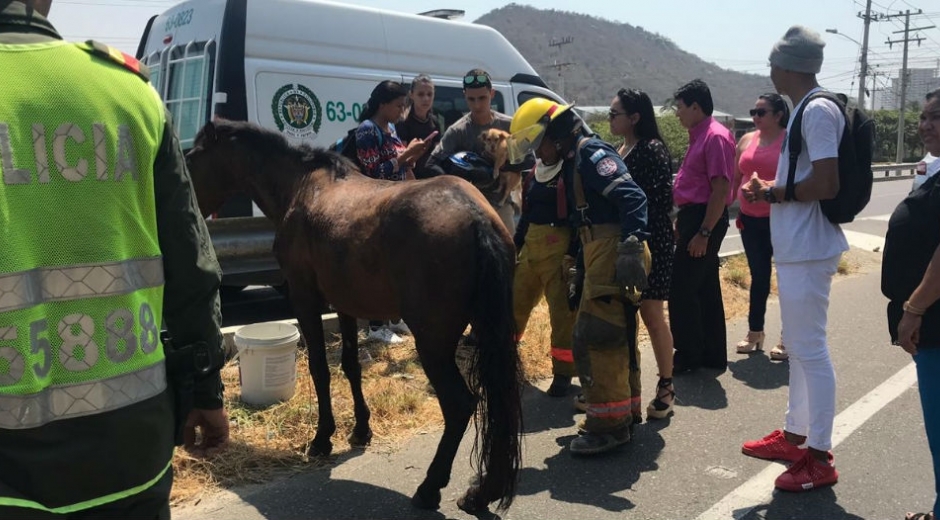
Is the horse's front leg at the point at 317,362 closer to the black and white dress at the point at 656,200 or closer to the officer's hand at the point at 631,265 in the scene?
the officer's hand at the point at 631,265

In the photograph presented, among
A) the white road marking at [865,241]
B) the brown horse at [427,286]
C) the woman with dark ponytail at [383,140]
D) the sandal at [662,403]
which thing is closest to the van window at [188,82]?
the woman with dark ponytail at [383,140]

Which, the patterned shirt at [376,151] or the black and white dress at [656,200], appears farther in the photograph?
the patterned shirt at [376,151]

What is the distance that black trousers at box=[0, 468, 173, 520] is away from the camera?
1500 mm

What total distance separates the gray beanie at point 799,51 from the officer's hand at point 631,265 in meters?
1.18

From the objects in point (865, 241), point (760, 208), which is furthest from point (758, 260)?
point (865, 241)

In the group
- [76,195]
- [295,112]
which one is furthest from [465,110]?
[76,195]

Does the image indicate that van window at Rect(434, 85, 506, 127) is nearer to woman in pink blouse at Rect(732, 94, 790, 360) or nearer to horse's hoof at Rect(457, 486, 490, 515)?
woman in pink blouse at Rect(732, 94, 790, 360)

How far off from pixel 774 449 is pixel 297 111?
16.0 ft

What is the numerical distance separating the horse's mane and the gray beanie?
2.46 meters

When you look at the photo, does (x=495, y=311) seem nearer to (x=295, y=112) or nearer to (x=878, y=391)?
(x=878, y=391)

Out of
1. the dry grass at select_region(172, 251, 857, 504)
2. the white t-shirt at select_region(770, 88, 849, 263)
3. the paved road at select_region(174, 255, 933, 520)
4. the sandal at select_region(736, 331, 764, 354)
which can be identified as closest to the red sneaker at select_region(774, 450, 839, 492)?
the paved road at select_region(174, 255, 933, 520)

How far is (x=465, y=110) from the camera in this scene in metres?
7.95

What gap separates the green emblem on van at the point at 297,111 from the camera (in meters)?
6.40

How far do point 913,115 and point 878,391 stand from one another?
57.4 meters
